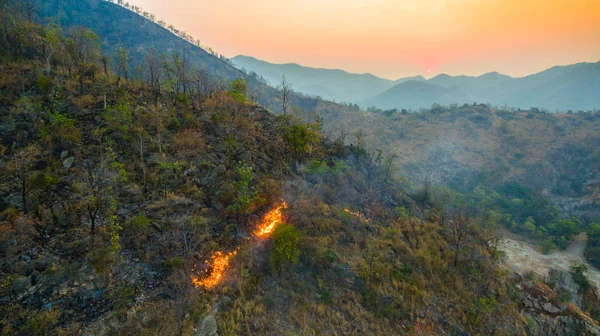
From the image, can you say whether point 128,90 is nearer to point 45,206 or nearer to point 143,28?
point 45,206

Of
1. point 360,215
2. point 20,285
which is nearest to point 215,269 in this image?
point 20,285

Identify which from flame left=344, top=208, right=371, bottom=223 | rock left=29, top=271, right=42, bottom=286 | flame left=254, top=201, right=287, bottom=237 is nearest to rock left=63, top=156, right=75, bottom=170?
rock left=29, top=271, right=42, bottom=286

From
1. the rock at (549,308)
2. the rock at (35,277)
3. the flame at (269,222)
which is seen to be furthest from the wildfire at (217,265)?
the rock at (549,308)

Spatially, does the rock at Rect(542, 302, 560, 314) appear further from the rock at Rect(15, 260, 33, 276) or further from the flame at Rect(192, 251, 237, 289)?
the rock at Rect(15, 260, 33, 276)

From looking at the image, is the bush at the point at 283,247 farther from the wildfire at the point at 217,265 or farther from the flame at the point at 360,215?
the flame at the point at 360,215

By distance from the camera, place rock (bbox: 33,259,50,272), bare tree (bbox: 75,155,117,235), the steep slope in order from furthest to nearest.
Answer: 1. the steep slope
2. bare tree (bbox: 75,155,117,235)
3. rock (bbox: 33,259,50,272)

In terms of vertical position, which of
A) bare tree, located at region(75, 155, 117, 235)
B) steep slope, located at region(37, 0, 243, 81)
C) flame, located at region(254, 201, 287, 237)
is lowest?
flame, located at region(254, 201, 287, 237)
